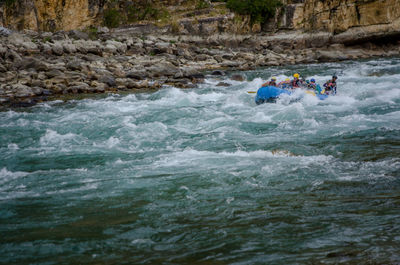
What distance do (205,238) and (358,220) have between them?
1451 mm

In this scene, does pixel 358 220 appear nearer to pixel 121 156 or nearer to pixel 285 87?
pixel 121 156

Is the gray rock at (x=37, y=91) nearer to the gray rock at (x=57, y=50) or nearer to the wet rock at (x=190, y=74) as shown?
the wet rock at (x=190, y=74)

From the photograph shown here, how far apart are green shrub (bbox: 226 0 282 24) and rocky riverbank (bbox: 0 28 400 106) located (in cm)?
209

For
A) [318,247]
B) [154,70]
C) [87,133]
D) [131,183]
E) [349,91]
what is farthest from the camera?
A: [154,70]

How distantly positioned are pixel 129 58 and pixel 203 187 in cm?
1843

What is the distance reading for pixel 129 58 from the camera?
22.1 metres

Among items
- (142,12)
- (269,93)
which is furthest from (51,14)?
(269,93)

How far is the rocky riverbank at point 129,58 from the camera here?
14.8m

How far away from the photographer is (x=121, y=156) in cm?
693

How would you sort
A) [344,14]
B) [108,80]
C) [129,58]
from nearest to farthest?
[108,80], [129,58], [344,14]

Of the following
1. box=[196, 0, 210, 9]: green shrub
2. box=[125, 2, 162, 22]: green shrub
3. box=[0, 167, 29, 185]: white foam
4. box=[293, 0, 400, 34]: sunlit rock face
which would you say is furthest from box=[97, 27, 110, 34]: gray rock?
box=[0, 167, 29, 185]: white foam

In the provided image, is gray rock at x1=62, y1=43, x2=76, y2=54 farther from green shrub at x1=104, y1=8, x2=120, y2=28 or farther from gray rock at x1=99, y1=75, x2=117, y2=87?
green shrub at x1=104, y1=8, x2=120, y2=28

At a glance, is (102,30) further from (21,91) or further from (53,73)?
(21,91)

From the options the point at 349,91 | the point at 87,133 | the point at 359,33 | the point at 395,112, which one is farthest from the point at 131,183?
the point at 359,33
